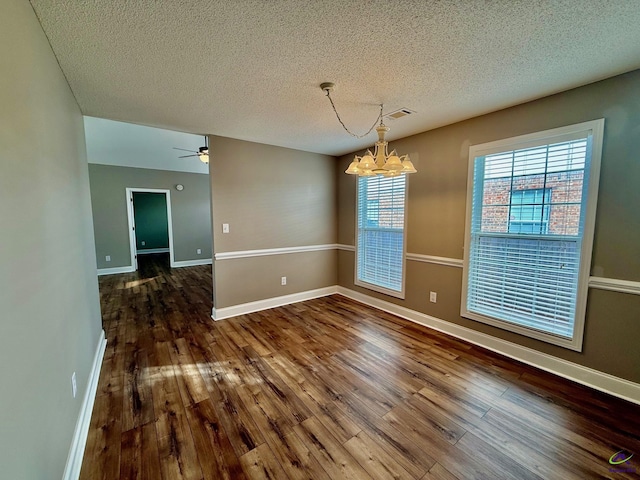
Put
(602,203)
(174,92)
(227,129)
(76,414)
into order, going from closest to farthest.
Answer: (76,414) → (602,203) → (174,92) → (227,129)

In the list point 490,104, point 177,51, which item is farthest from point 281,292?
point 490,104

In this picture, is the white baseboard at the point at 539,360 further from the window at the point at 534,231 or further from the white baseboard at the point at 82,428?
the white baseboard at the point at 82,428

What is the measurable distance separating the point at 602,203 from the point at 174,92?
137 inches

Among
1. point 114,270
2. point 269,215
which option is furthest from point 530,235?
point 114,270

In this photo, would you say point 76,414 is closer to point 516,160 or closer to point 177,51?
point 177,51

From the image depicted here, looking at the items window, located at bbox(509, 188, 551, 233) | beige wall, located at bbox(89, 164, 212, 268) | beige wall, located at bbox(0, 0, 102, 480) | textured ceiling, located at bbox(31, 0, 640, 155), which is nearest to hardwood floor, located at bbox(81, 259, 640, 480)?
beige wall, located at bbox(0, 0, 102, 480)

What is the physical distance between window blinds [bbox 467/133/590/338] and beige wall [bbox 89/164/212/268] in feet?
17.6

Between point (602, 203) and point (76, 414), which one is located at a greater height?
point (602, 203)

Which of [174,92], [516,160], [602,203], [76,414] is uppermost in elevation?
[174,92]

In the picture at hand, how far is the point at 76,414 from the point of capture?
1.53 meters

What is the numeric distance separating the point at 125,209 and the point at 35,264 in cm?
613

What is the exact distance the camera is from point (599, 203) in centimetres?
196

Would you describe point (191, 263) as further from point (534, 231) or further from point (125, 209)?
point (534, 231)

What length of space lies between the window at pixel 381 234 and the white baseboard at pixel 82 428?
3.21 metres
